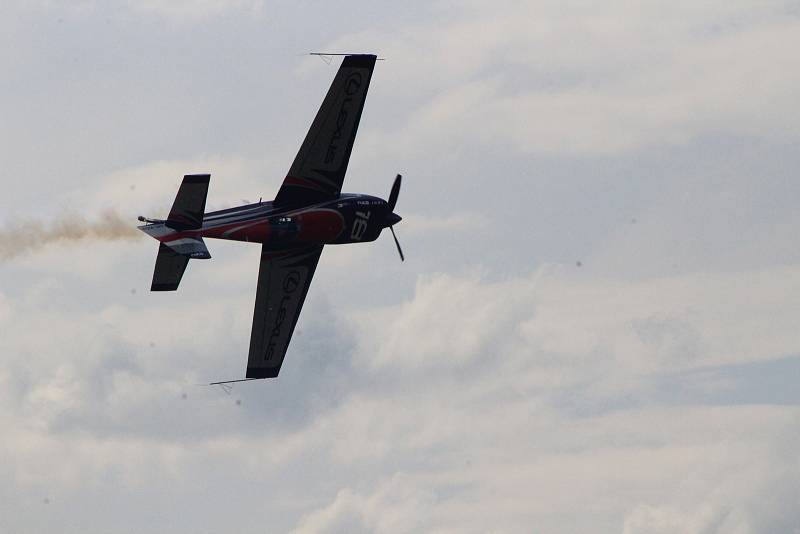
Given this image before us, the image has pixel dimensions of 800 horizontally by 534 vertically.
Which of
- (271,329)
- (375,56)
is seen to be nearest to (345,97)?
(375,56)

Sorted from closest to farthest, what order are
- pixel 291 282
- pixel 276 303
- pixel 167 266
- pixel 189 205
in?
pixel 189 205 → pixel 167 266 → pixel 291 282 → pixel 276 303

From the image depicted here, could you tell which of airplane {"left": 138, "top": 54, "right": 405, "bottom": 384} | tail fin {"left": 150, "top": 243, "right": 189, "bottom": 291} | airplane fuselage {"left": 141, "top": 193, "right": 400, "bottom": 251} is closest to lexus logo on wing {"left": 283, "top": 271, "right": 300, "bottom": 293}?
airplane {"left": 138, "top": 54, "right": 405, "bottom": 384}

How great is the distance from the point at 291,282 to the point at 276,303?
120cm

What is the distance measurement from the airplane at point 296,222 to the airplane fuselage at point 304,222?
0.14 ft

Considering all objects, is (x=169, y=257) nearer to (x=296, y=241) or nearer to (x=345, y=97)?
(x=296, y=241)

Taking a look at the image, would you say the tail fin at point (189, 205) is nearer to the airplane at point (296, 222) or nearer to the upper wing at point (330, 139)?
the airplane at point (296, 222)

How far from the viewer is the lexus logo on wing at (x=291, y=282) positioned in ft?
228

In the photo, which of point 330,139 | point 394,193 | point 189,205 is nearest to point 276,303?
point 394,193

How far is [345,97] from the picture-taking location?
219ft

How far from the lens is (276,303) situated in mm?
69750

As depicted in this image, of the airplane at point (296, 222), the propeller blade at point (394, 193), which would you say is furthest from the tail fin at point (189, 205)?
the propeller blade at point (394, 193)

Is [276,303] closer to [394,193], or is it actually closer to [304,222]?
[304,222]

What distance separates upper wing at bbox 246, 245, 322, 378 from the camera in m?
69.2

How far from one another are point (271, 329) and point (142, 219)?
931cm
